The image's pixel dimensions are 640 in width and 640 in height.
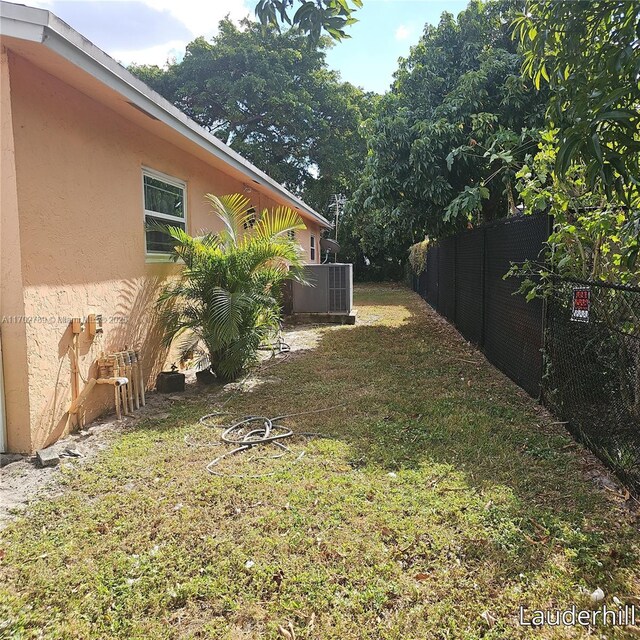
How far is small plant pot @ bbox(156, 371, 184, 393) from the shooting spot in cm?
548

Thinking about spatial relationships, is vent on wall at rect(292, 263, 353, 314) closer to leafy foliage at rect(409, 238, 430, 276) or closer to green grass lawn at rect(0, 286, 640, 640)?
leafy foliage at rect(409, 238, 430, 276)

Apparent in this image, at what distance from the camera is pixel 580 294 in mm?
3596

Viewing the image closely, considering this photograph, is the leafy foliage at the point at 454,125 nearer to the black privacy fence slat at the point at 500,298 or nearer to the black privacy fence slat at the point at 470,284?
the black privacy fence slat at the point at 470,284

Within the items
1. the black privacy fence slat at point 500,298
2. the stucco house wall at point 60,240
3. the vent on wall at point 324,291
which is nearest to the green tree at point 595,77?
the black privacy fence slat at point 500,298

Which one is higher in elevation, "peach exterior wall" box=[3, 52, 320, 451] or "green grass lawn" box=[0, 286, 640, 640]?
"peach exterior wall" box=[3, 52, 320, 451]

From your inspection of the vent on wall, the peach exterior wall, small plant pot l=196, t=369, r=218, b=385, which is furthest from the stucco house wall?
the vent on wall

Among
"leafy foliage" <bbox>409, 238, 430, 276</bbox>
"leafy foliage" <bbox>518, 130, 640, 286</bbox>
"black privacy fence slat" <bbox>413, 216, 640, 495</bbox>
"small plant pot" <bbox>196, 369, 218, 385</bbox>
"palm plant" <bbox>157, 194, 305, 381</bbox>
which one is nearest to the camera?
"black privacy fence slat" <bbox>413, 216, 640, 495</bbox>

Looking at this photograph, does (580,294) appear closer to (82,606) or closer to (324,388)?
(324,388)

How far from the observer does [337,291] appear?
11.1 meters

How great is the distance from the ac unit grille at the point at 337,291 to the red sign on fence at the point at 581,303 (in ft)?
24.3

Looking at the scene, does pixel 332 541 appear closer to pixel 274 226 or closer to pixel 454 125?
pixel 274 226

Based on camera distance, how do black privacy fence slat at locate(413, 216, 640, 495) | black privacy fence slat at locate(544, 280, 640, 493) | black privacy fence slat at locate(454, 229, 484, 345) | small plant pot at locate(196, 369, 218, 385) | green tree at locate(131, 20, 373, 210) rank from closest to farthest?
black privacy fence slat at locate(544, 280, 640, 493)
black privacy fence slat at locate(413, 216, 640, 495)
small plant pot at locate(196, 369, 218, 385)
black privacy fence slat at locate(454, 229, 484, 345)
green tree at locate(131, 20, 373, 210)

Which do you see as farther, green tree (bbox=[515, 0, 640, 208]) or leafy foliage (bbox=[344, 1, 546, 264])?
leafy foliage (bbox=[344, 1, 546, 264])

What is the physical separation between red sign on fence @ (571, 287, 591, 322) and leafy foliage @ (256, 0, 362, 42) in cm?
252
